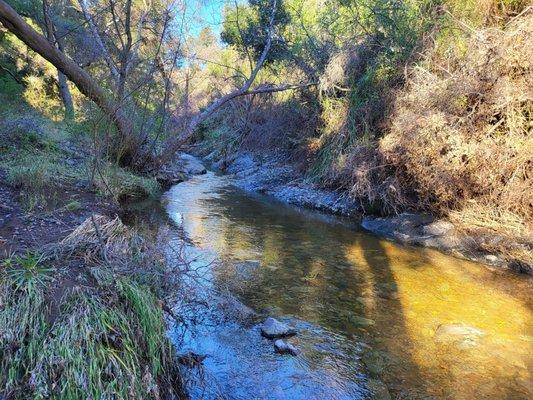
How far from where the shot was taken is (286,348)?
339 cm

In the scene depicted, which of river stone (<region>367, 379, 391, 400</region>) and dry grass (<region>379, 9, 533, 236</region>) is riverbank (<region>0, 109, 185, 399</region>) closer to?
river stone (<region>367, 379, 391, 400</region>)

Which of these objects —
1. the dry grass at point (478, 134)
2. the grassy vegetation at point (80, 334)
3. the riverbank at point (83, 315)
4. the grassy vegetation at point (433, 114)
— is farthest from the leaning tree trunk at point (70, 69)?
the dry grass at point (478, 134)

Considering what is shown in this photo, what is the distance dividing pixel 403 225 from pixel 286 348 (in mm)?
4707

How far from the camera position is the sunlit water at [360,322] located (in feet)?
10.1

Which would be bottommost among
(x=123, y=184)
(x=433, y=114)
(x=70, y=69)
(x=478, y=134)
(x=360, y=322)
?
(x=360, y=322)

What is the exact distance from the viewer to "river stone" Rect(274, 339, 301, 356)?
337cm

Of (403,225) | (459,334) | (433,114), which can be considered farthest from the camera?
(403,225)

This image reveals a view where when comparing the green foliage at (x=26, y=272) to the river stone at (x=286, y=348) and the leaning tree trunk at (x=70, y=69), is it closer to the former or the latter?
the river stone at (x=286, y=348)

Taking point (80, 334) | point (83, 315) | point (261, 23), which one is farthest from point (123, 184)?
point (261, 23)

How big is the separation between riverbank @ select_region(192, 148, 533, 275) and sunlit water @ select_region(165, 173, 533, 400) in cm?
31

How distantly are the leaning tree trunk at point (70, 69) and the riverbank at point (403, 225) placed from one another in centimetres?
401

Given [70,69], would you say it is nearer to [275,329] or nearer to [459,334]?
[275,329]

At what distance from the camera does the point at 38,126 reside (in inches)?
383

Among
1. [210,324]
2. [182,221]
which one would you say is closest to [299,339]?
[210,324]
